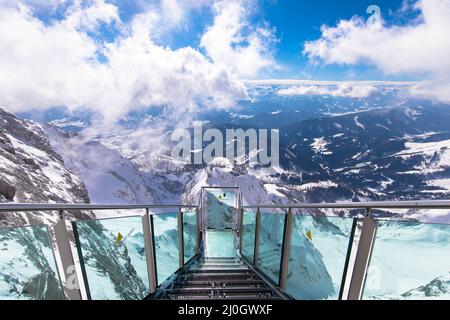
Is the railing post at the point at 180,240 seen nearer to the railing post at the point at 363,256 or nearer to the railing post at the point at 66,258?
the railing post at the point at 66,258

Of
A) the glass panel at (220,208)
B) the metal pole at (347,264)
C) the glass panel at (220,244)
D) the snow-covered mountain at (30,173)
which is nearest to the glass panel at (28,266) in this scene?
the metal pole at (347,264)

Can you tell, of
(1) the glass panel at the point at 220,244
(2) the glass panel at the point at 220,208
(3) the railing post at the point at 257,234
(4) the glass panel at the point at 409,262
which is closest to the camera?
(4) the glass panel at the point at 409,262

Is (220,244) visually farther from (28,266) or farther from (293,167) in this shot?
(293,167)

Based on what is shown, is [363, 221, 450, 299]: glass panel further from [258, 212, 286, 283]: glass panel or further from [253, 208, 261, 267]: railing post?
[253, 208, 261, 267]: railing post

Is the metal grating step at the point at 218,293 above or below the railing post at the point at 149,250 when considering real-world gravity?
below
